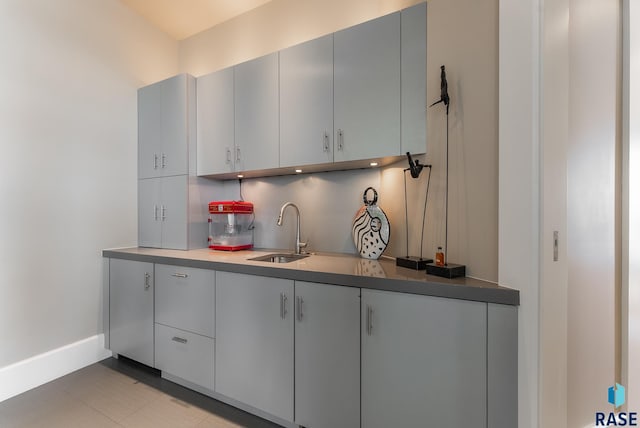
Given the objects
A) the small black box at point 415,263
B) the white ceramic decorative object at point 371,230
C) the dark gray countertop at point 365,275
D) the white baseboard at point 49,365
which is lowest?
the white baseboard at point 49,365

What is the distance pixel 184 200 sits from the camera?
2.40 m

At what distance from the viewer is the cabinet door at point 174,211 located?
2.40m

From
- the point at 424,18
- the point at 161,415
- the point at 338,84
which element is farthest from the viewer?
the point at 338,84

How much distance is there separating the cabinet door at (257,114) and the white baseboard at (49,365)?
186cm

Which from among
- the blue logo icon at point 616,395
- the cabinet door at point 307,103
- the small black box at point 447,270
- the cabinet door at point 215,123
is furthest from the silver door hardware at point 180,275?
the blue logo icon at point 616,395

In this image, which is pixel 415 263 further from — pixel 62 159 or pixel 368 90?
pixel 62 159

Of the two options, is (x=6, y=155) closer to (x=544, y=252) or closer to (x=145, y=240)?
(x=145, y=240)

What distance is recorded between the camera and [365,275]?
1384 mm

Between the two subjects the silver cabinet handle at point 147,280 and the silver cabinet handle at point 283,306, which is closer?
the silver cabinet handle at point 283,306

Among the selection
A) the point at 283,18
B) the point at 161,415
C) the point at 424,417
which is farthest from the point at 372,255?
the point at 283,18

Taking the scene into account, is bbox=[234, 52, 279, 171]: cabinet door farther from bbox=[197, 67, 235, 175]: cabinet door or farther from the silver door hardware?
the silver door hardware

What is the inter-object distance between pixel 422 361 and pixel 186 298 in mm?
1508

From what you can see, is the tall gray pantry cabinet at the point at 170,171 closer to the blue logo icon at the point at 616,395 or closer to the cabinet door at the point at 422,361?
the cabinet door at the point at 422,361

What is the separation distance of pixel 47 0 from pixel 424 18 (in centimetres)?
265
